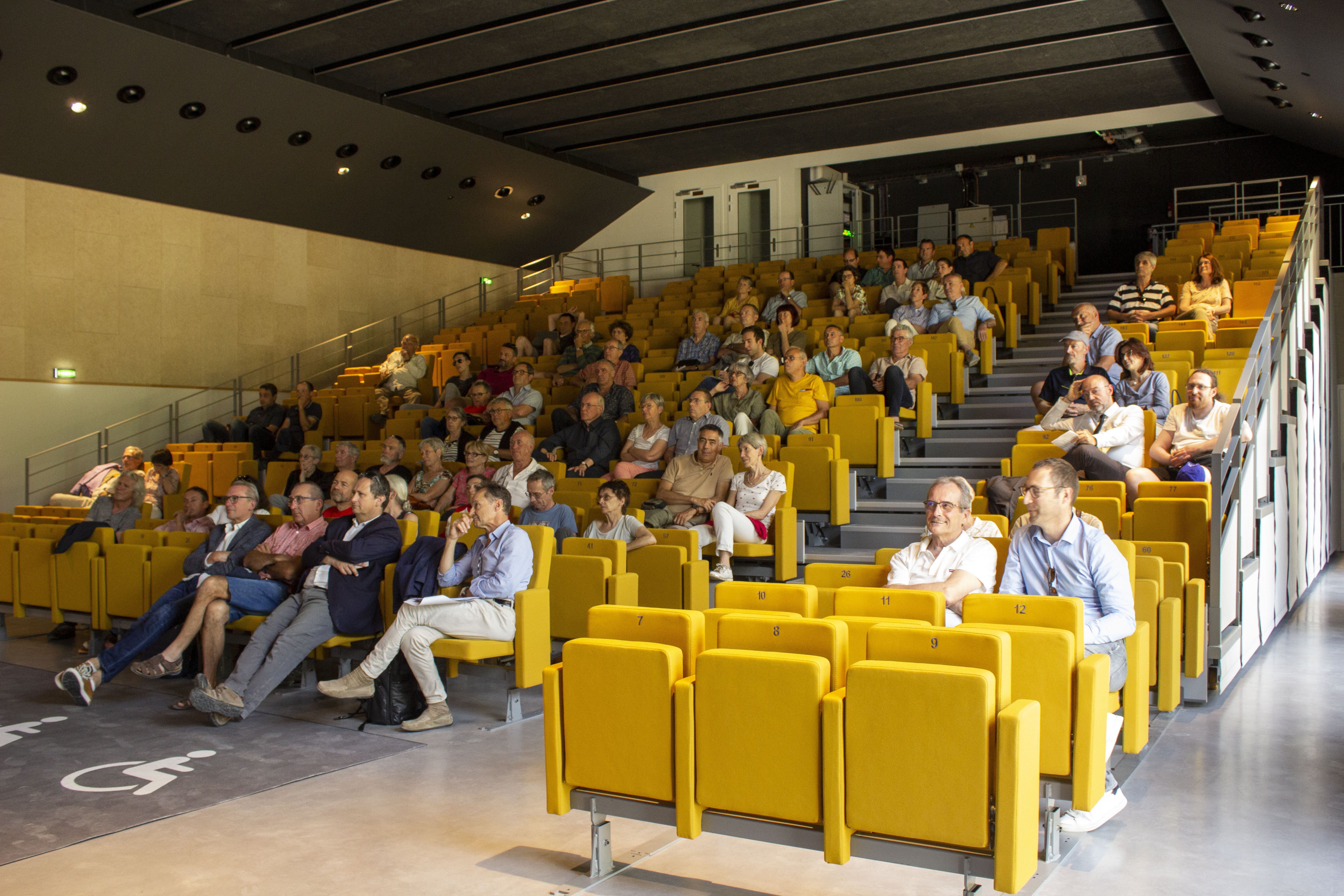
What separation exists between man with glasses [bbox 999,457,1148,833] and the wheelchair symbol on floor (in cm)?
280

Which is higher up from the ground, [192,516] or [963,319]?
[963,319]

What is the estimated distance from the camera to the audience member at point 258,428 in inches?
Result: 358

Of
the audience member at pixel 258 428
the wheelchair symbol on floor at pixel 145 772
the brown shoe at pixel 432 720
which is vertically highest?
the audience member at pixel 258 428

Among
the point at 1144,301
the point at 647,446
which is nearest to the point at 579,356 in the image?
the point at 647,446

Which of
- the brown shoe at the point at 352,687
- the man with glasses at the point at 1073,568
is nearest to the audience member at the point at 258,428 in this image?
the brown shoe at the point at 352,687

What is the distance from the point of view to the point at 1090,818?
9.17ft

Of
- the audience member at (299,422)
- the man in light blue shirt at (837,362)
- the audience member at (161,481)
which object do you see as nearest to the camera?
the man in light blue shirt at (837,362)

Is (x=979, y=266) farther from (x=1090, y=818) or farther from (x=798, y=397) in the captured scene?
(x=1090, y=818)

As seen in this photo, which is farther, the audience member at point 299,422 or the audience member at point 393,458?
the audience member at point 299,422

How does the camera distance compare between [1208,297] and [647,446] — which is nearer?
[647,446]

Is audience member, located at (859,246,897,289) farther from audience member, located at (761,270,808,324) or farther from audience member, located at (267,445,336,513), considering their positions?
audience member, located at (267,445,336,513)

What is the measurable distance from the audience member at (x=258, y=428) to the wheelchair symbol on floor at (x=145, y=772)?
568 centimetres

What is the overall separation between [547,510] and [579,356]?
4.28 m

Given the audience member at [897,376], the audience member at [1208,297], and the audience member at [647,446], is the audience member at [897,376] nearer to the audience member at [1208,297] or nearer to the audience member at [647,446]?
the audience member at [647,446]
